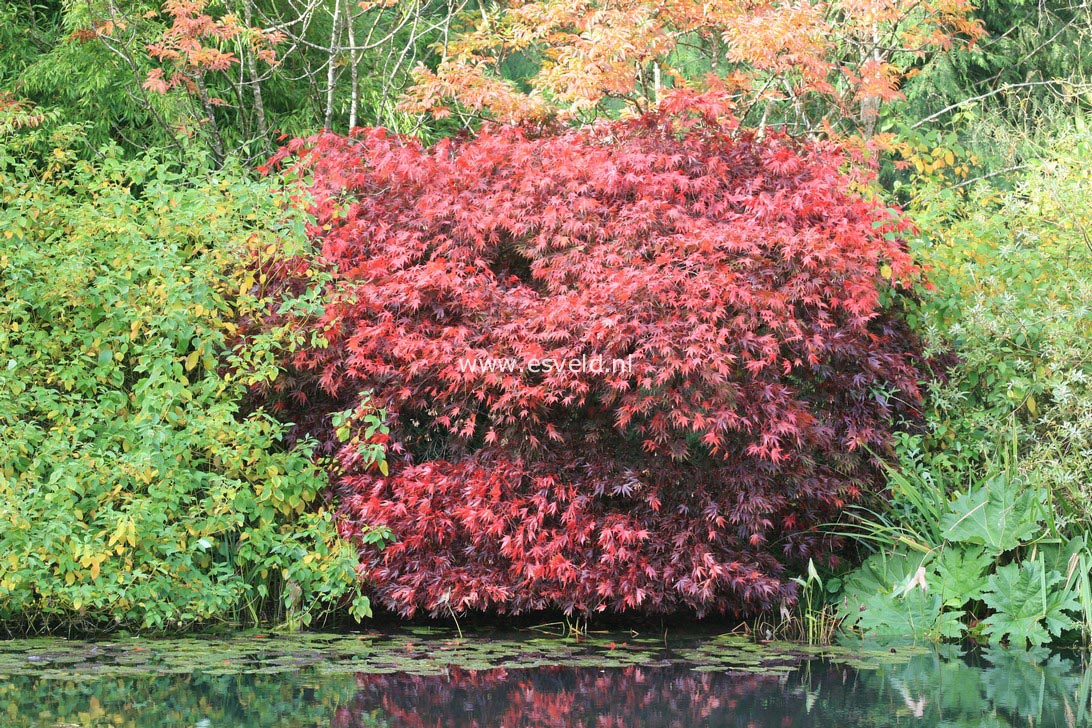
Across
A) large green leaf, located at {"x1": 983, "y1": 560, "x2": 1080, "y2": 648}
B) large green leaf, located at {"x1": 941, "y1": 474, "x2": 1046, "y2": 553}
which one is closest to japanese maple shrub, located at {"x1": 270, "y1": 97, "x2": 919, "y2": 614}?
large green leaf, located at {"x1": 941, "y1": 474, "x2": 1046, "y2": 553}

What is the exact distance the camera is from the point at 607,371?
212 inches

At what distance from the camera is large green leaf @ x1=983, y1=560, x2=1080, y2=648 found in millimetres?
5566

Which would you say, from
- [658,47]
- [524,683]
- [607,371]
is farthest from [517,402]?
[658,47]

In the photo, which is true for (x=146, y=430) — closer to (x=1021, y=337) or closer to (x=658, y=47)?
(x=1021, y=337)

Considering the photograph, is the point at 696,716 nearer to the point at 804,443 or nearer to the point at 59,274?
the point at 804,443

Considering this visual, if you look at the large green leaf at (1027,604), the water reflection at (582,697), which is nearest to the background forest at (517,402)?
the large green leaf at (1027,604)

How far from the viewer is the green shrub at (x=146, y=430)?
559 cm

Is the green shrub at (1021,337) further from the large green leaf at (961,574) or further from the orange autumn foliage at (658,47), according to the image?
the orange autumn foliage at (658,47)

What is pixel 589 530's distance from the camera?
18.5ft

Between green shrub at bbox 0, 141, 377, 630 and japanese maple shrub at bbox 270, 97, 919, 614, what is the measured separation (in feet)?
1.11

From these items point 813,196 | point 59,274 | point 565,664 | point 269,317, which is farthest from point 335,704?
point 813,196

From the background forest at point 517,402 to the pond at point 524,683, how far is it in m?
0.33

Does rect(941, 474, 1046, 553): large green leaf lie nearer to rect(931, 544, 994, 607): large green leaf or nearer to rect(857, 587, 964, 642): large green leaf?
rect(931, 544, 994, 607): large green leaf

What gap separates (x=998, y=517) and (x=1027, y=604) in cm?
46
